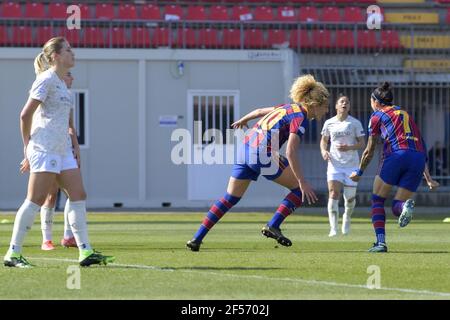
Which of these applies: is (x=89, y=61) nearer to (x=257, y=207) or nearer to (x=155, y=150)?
(x=155, y=150)

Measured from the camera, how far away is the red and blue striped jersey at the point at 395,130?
12.7 m

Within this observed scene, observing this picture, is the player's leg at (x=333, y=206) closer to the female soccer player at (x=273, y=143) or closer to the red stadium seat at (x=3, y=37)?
the female soccer player at (x=273, y=143)

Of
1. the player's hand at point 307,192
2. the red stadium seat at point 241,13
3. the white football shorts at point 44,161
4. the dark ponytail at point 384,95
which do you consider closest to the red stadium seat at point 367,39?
the red stadium seat at point 241,13

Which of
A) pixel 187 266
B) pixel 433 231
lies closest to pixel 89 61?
pixel 433 231

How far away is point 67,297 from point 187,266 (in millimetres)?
2556

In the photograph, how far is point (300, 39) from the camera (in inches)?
1230

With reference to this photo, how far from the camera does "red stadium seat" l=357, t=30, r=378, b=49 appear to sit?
31.6 m

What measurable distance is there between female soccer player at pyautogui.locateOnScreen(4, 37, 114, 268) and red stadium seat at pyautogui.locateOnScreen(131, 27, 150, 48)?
63.0 ft

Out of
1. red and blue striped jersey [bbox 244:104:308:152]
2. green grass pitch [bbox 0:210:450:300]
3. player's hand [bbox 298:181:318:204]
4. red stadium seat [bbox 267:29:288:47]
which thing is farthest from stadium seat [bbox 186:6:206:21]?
player's hand [bbox 298:181:318:204]

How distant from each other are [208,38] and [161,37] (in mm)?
1275

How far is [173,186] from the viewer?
28.0 metres

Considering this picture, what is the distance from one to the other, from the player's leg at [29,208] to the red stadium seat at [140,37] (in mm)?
19423

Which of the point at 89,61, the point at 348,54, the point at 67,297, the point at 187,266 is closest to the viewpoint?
the point at 67,297
